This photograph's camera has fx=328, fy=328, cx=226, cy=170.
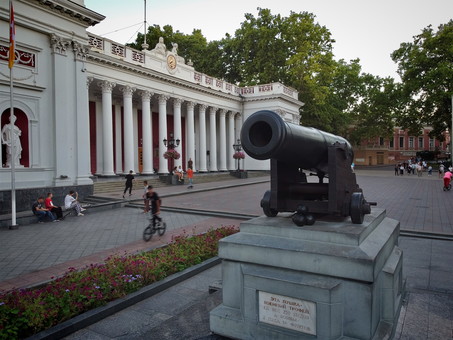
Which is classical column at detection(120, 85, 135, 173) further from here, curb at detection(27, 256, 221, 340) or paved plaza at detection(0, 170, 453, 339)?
curb at detection(27, 256, 221, 340)

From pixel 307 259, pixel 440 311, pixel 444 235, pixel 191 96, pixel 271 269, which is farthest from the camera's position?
pixel 191 96

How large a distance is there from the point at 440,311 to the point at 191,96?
29.6m

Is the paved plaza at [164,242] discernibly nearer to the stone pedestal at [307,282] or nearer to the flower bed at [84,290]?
the flower bed at [84,290]

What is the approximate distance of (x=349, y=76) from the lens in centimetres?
5106

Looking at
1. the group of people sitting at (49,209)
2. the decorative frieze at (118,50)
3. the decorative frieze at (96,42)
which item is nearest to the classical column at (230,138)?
the decorative frieze at (118,50)

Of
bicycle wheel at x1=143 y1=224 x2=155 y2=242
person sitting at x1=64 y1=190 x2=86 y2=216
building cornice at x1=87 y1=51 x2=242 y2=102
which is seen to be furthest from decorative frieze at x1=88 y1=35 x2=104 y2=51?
bicycle wheel at x1=143 y1=224 x2=155 y2=242

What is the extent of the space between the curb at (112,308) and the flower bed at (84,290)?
115mm

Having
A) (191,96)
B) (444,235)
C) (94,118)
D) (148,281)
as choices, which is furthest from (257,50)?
(148,281)

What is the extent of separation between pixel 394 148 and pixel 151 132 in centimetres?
6149

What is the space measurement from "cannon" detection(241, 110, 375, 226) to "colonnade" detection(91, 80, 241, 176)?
21790 mm

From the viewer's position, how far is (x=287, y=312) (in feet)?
10.8

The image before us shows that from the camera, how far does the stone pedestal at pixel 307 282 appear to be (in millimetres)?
3037

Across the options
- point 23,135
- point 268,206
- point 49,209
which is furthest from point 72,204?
point 268,206

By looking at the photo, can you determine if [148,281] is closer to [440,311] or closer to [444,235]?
[440,311]
